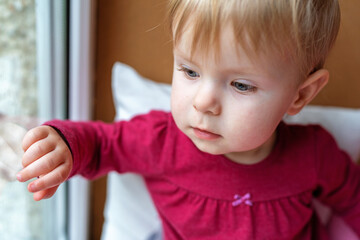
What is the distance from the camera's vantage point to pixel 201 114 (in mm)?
567

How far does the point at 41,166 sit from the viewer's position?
531mm

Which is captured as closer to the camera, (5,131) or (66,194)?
(5,131)

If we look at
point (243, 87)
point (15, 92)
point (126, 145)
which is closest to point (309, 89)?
point (243, 87)

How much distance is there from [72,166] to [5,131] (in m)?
0.14

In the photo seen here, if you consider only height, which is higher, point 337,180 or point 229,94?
point 229,94

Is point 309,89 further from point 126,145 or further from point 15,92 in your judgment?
point 15,92

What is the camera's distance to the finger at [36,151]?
0.53 meters

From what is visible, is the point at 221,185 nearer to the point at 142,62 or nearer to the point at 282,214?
the point at 282,214

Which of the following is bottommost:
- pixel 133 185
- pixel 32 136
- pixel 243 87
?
pixel 133 185

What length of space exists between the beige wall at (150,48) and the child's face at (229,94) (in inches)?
10.2

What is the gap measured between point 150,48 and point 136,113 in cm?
15

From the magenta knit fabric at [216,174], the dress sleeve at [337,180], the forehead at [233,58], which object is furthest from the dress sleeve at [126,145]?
the dress sleeve at [337,180]

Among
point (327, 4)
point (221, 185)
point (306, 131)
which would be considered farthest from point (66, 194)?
point (327, 4)

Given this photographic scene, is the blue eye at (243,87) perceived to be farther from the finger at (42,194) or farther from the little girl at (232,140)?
the finger at (42,194)
